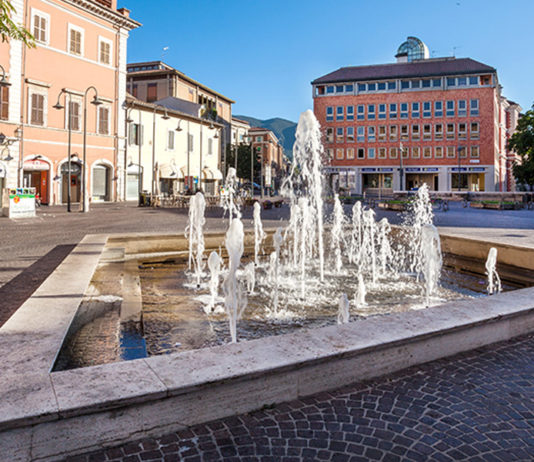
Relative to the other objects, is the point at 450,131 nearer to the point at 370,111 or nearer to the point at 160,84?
the point at 370,111

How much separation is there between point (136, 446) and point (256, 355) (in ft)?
2.77

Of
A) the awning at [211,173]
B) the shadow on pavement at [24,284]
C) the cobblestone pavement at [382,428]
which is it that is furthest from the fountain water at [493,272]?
the awning at [211,173]

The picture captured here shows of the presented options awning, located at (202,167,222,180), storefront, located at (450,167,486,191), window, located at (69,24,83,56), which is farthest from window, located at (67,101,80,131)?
storefront, located at (450,167,486,191)

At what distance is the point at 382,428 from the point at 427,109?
6207cm

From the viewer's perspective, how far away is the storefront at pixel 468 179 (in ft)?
187

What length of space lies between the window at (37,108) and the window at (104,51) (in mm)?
5829

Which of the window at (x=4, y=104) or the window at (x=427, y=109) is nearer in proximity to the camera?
the window at (x=4, y=104)

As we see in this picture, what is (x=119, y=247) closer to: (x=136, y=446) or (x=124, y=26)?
(x=136, y=446)

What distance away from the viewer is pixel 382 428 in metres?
2.49

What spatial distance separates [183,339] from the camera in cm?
439

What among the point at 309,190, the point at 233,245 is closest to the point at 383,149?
the point at 309,190

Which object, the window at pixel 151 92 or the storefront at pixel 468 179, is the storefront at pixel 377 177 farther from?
the window at pixel 151 92

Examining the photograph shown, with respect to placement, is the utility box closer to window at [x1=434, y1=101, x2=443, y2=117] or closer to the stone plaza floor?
the stone plaza floor

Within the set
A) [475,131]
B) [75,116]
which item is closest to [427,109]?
[475,131]
